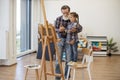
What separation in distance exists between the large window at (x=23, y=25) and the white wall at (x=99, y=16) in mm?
1611

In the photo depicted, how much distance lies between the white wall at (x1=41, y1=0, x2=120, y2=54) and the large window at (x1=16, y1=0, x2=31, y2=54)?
1611 mm

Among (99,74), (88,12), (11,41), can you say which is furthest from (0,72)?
(88,12)

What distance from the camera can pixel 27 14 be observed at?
9453 millimetres

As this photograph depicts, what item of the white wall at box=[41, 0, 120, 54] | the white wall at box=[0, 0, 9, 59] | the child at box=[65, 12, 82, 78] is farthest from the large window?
the child at box=[65, 12, 82, 78]

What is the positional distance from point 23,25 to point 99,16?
2.84 meters

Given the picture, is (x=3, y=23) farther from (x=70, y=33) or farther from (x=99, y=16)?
(x=99, y=16)

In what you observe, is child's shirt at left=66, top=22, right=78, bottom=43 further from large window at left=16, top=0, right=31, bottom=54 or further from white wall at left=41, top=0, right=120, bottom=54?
white wall at left=41, top=0, right=120, bottom=54

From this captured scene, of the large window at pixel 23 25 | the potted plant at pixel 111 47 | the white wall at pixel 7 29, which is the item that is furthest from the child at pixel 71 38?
the potted plant at pixel 111 47

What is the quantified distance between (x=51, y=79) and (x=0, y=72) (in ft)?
4.61

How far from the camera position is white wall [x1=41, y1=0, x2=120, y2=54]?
931 cm

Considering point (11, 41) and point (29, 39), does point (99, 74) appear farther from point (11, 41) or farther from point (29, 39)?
point (29, 39)

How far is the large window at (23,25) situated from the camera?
28.8 ft

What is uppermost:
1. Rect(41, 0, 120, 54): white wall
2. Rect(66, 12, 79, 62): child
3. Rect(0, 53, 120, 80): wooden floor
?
Rect(41, 0, 120, 54): white wall

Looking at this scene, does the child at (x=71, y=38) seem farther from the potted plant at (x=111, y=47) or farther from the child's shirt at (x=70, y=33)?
the potted plant at (x=111, y=47)
